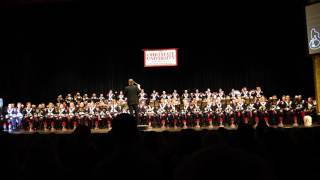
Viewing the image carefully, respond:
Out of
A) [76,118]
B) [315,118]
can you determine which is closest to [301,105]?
[315,118]

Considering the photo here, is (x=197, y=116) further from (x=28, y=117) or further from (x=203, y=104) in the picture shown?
(x=28, y=117)

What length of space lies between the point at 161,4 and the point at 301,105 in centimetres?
708

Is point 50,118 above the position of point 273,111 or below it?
below

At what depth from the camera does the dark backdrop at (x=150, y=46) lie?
13.9 metres

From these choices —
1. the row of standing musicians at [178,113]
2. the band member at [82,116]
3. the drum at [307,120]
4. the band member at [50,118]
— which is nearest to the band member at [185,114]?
the row of standing musicians at [178,113]

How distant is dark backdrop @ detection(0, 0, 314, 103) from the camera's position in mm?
13891

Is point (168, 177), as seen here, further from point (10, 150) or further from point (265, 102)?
point (265, 102)

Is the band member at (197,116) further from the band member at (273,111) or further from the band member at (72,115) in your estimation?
the band member at (72,115)

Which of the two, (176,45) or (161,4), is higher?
(161,4)

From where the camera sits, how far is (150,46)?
15.1m

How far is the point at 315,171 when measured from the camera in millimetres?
2287

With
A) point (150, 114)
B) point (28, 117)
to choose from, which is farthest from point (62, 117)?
point (150, 114)

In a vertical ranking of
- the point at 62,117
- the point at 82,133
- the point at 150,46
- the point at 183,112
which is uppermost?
the point at 150,46

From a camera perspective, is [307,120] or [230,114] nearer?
[307,120]
